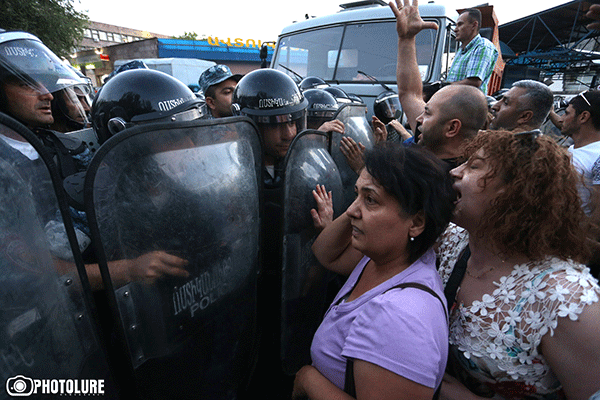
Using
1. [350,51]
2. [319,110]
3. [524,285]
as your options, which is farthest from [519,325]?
[350,51]

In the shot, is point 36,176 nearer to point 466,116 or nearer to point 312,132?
point 312,132

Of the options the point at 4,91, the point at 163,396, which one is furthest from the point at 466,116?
the point at 4,91

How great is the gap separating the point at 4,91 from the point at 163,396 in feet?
5.69

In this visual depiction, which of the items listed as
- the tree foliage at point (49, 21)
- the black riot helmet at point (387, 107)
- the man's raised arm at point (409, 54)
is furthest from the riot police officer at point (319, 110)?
the tree foliage at point (49, 21)

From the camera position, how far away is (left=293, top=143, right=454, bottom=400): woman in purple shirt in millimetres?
901

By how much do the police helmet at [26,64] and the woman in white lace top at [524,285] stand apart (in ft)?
7.29

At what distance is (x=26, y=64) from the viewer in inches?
69.8

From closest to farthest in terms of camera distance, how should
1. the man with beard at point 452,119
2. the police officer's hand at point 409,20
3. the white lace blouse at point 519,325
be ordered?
the white lace blouse at point 519,325, the man with beard at point 452,119, the police officer's hand at point 409,20

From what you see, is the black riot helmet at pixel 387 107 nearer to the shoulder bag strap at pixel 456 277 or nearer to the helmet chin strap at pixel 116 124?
the shoulder bag strap at pixel 456 277

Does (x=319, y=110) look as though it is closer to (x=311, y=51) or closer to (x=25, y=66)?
(x=25, y=66)

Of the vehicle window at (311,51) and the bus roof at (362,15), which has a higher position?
the bus roof at (362,15)

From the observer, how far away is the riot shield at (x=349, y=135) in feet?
7.39

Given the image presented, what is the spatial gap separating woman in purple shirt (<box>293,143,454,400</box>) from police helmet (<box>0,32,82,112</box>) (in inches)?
73.1

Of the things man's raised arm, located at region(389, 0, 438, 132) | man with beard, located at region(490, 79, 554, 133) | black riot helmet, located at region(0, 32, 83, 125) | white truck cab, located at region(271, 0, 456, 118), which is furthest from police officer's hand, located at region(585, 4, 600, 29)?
black riot helmet, located at region(0, 32, 83, 125)
